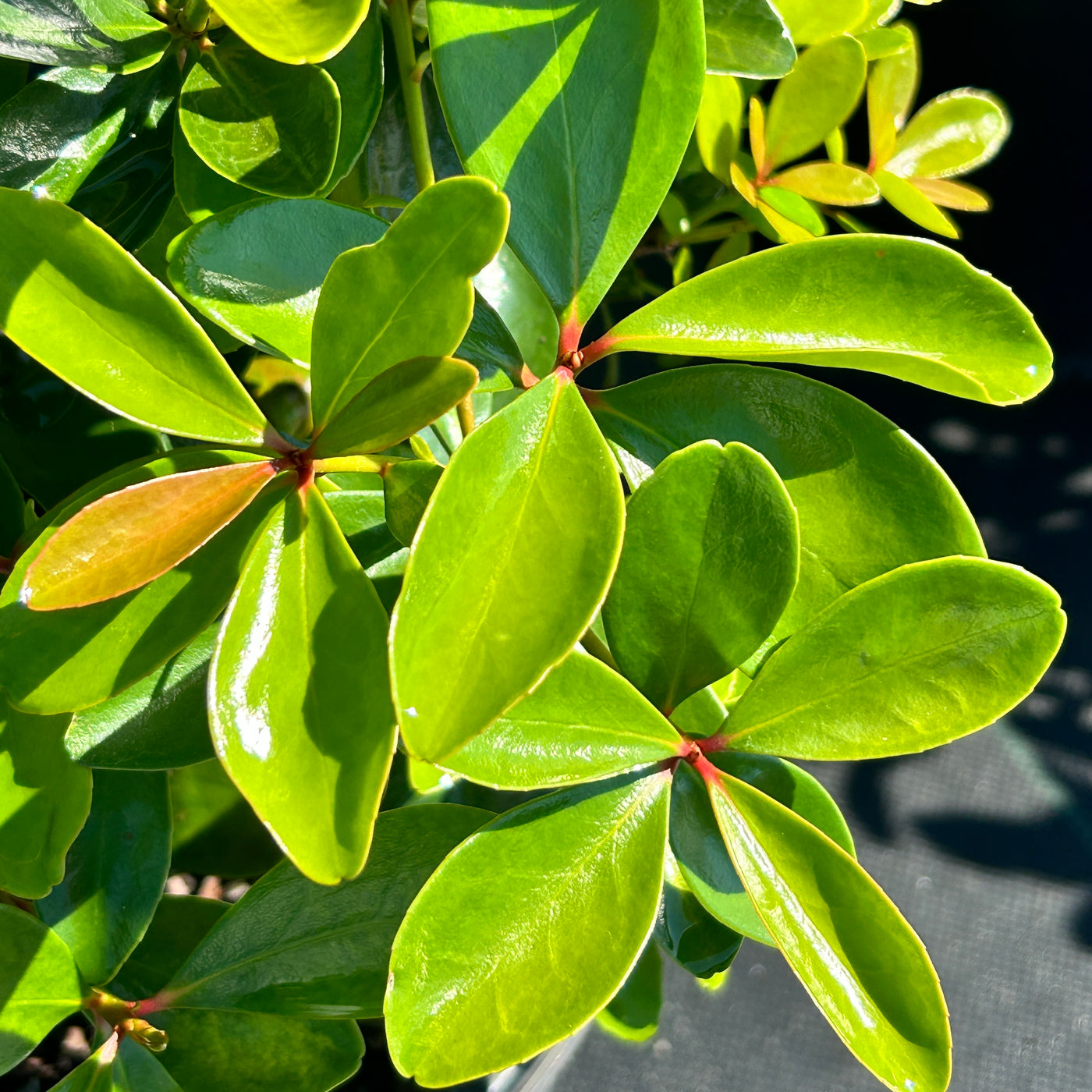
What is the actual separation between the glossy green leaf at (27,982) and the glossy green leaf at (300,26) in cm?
45

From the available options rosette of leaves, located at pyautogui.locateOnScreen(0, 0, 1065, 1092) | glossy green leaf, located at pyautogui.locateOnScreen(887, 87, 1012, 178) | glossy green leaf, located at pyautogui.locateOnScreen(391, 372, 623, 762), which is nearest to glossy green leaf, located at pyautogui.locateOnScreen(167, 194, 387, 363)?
rosette of leaves, located at pyautogui.locateOnScreen(0, 0, 1065, 1092)

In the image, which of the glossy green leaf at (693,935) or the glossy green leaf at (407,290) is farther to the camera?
the glossy green leaf at (693,935)

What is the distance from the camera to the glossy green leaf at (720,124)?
0.64m

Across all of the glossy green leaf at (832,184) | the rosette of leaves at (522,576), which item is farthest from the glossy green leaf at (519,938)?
the glossy green leaf at (832,184)

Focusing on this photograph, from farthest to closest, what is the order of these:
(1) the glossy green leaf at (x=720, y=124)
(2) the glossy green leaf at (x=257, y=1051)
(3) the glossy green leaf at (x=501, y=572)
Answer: (1) the glossy green leaf at (x=720, y=124)
(2) the glossy green leaf at (x=257, y=1051)
(3) the glossy green leaf at (x=501, y=572)

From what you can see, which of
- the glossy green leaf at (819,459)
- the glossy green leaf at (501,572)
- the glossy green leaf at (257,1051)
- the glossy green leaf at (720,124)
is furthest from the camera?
the glossy green leaf at (720,124)

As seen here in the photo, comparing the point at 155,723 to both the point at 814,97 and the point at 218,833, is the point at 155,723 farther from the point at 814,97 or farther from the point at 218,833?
the point at 814,97

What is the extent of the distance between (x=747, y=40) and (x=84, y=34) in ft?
1.07

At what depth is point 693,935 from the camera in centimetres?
53

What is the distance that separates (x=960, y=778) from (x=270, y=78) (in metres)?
1.20

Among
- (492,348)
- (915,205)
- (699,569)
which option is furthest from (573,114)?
(915,205)

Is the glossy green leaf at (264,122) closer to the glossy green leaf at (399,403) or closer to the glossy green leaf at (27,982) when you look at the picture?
the glossy green leaf at (399,403)

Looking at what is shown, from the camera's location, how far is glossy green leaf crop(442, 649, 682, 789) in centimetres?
41

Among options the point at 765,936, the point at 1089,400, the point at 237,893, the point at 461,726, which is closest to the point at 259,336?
the point at 461,726
